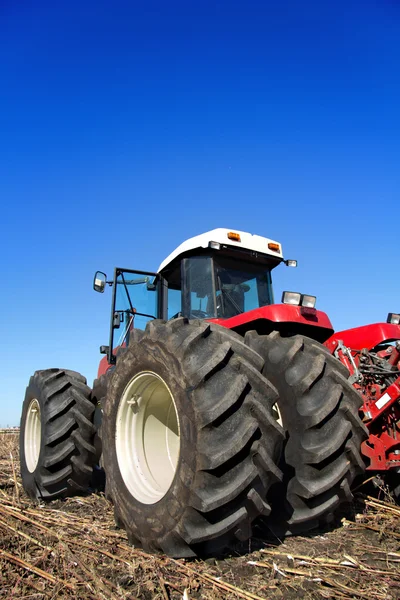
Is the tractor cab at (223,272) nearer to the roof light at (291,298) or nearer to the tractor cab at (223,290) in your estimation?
the tractor cab at (223,290)

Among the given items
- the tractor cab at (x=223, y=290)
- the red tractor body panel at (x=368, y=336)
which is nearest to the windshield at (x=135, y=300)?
the tractor cab at (x=223, y=290)

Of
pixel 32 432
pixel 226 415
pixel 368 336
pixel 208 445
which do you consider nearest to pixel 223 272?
pixel 368 336

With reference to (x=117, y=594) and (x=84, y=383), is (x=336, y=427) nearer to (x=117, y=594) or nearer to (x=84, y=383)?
(x=117, y=594)

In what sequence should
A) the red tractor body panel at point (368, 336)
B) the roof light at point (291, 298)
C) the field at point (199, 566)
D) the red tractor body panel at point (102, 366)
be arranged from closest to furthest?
the field at point (199, 566)
the roof light at point (291, 298)
the red tractor body panel at point (368, 336)
the red tractor body panel at point (102, 366)

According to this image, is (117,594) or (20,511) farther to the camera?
(20,511)

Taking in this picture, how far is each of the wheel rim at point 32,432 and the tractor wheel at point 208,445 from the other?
8.79ft

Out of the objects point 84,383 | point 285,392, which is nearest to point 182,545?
point 285,392

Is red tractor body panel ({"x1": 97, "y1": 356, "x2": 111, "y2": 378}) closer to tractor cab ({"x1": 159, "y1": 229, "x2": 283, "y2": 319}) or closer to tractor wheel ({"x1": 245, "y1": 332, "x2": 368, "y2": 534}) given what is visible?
tractor cab ({"x1": 159, "y1": 229, "x2": 283, "y2": 319})

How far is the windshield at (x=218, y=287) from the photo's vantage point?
4547 mm

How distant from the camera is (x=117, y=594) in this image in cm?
236

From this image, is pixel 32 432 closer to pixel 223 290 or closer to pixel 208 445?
pixel 223 290

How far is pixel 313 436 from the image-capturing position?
310cm

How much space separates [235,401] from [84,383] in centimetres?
312

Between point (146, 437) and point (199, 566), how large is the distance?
1.19 meters
